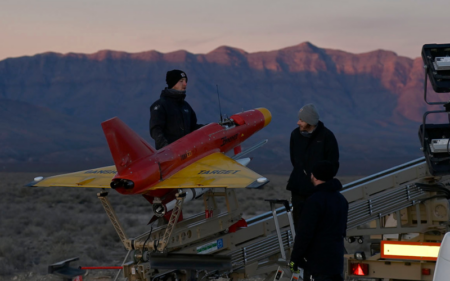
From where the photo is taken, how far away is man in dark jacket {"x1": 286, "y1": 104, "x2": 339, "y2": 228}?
6.80 meters

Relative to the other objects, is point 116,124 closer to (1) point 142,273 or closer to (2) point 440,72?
(1) point 142,273

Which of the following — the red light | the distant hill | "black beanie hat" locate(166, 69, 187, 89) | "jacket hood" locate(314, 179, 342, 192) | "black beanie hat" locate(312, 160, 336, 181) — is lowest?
the red light

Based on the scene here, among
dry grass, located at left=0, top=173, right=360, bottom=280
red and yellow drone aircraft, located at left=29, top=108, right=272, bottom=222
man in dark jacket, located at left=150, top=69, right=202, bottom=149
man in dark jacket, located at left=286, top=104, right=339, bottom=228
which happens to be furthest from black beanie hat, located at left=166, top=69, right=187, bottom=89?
dry grass, located at left=0, top=173, right=360, bottom=280

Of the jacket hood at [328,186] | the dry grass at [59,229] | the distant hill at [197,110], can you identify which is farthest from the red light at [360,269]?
the distant hill at [197,110]

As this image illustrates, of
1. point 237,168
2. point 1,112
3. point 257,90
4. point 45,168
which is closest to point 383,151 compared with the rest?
point 257,90

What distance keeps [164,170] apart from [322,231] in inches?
91.0

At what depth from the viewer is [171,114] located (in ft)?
26.2

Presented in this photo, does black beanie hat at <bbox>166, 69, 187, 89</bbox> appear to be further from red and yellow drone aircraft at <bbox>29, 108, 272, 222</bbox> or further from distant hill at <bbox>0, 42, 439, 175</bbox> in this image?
distant hill at <bbox>0, 42, 439, 175</bbox>

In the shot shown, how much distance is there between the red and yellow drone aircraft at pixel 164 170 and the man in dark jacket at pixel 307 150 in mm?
449

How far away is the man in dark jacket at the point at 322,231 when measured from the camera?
560 centimetres

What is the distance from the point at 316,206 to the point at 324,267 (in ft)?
1.80

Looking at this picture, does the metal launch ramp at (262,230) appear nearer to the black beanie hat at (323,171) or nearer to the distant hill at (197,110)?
the black beanie hat at (323,171)

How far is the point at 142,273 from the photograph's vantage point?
700 centimetres

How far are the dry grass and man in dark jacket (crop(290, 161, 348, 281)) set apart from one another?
4097mm
